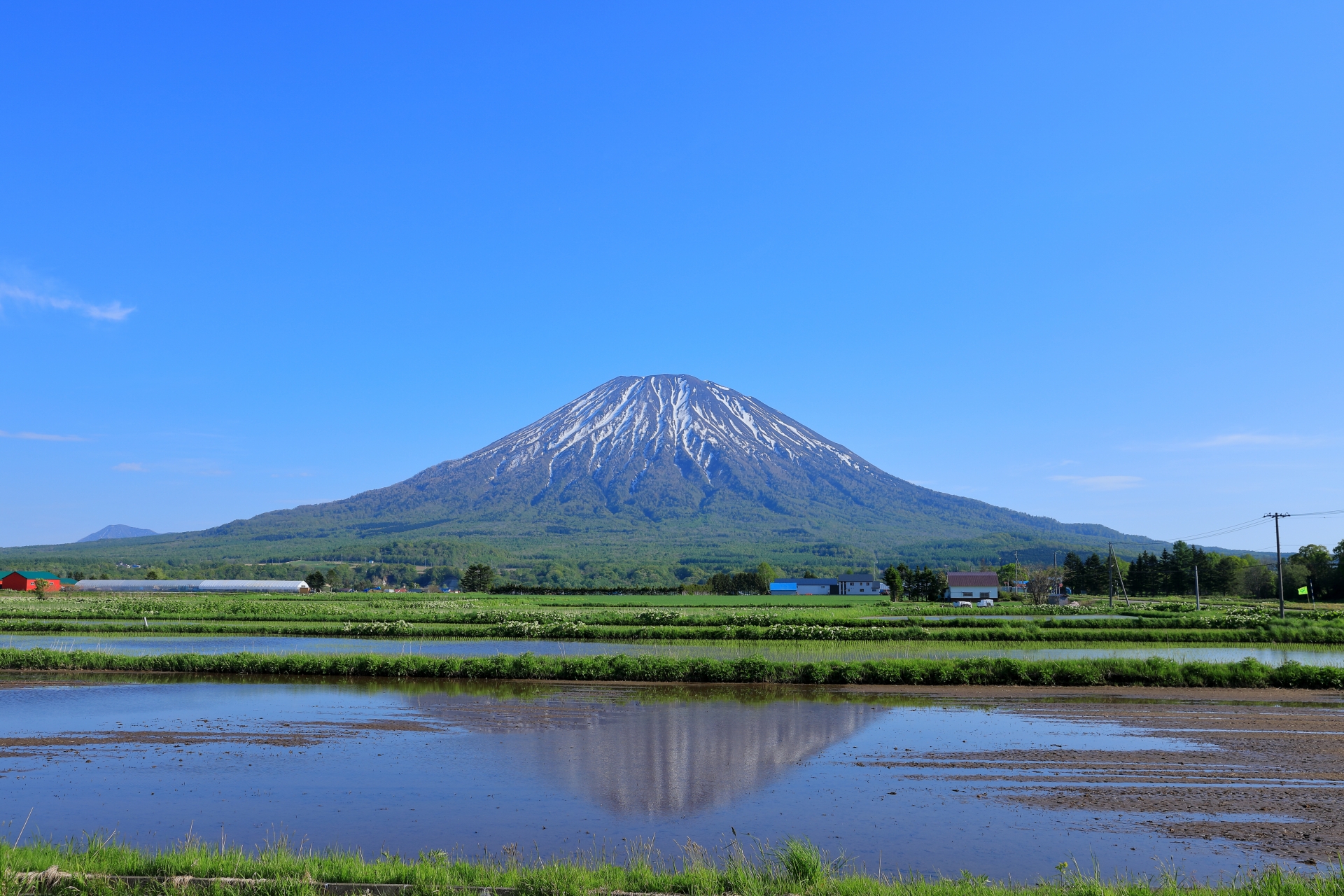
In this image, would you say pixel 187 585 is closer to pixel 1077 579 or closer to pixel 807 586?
pixel 807 586

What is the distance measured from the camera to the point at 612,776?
A: 12.9 m

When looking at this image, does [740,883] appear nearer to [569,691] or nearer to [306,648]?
[569,691]

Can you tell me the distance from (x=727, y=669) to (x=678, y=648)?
739 cm

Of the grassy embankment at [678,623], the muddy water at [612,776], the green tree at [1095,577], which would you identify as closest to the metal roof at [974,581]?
the green tree at [1095,577]

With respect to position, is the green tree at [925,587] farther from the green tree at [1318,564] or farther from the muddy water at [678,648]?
the muddy water at [678,648]

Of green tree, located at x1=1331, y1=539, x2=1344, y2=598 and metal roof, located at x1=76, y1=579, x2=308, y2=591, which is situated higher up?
green tree, located at x1=1331, y1=539, x2=1344, y2=598

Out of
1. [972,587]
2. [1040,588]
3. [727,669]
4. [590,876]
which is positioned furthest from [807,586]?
[590,876]

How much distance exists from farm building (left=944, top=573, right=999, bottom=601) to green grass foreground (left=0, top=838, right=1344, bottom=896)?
8061cm

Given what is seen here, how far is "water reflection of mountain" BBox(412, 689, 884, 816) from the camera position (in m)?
12.2

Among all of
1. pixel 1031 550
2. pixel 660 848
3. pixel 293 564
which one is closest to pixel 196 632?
pixel 660 848

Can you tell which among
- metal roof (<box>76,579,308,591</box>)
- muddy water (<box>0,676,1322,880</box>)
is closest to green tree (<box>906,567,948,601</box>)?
muddy water (<box>0,676,1322,880</box>)

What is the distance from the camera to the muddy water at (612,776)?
9.90m

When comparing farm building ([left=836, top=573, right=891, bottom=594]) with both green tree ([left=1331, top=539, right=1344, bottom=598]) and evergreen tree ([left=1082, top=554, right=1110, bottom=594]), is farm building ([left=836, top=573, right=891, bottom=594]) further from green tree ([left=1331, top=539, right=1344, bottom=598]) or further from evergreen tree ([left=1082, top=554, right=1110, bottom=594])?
green tree ([left=1331, top=539, right=1344, bottom=598])

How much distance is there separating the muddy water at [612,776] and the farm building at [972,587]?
227 ft
